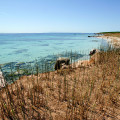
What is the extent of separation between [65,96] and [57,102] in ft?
0.84

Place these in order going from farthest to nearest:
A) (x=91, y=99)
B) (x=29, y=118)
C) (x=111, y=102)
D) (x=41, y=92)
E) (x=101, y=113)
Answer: (x=41, y=92)
(x=91, y=99)
(x=111, y=102)
(x=101, y=113)
(x=29, y=118)

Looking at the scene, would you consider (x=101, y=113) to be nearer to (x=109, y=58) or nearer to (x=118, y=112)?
(x=118, y=112)

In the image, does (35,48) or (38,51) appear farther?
(35,48)

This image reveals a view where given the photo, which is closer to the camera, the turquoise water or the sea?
the sea

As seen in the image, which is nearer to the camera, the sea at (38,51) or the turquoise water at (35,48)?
the sea at (38,51)

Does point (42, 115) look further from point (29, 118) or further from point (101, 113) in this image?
point (101, 113)

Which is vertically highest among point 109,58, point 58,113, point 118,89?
point 109,58

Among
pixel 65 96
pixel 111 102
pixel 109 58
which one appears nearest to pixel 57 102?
pixel 65 96

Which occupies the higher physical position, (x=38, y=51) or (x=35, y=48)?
(x=35, y=48)

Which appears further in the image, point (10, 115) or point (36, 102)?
point (36, 102)

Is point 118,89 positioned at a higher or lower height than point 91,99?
higher

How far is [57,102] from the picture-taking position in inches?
98.9

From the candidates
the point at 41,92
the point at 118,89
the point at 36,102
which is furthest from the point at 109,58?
the point at 36,102

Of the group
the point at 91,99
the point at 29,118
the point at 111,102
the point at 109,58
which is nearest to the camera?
the point at 29,118
